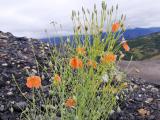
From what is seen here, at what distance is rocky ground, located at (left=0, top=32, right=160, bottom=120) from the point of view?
763 cm

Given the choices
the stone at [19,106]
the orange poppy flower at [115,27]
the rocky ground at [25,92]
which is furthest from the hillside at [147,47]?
the orange poppy flower at [115,27]

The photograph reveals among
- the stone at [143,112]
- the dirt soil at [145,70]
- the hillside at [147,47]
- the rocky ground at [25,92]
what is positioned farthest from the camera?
the hillside at [147,47]

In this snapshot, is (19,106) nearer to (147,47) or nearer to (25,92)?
(25,92)

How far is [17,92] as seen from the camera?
8133 mm

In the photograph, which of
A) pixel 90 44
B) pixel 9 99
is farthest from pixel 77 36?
pixel 9 99

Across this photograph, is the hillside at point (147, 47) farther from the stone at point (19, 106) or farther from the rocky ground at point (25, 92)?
the stone at point (19, 106)

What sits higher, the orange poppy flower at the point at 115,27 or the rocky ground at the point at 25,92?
the orange poppy flower at the point at 115,27

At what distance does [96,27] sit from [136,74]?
18.4 feet

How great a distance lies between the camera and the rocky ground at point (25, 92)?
7.63 metres

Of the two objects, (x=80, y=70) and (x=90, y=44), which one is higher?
(x=90, y=44)

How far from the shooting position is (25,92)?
8102mm

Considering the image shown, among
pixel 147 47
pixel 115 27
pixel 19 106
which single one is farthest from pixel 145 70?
pixel 147 47

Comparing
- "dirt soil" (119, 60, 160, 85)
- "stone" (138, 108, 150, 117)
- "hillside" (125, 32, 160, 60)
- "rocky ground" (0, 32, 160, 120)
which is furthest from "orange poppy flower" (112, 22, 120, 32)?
"hillside" (125, 32, 160, 60)

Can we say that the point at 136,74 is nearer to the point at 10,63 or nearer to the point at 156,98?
the point at 156,98
